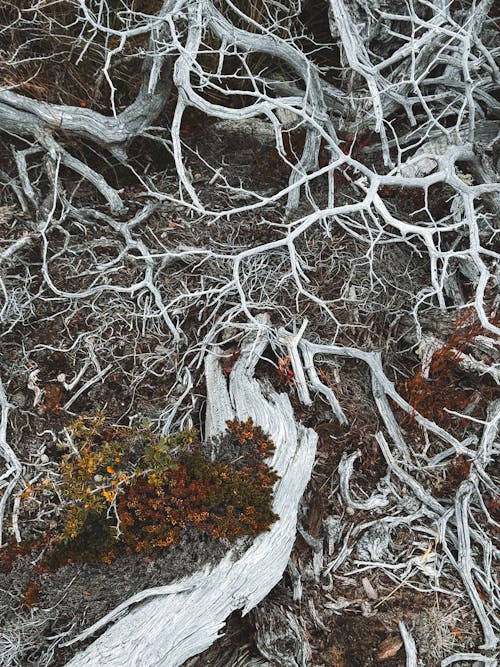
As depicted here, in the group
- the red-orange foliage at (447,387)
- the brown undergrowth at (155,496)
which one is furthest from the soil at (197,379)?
the red-orange foliage at (447,387)

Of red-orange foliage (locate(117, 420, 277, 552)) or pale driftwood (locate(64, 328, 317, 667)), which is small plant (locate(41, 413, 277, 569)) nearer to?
red-orange foliage (locate(117, 420, 277, 552))

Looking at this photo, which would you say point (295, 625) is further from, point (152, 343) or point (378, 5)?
point (378, 5)

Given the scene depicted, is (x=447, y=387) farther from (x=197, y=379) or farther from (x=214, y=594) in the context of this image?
(x=214, y=594)

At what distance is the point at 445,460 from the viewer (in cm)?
437

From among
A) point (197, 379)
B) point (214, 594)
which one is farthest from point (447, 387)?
point (214, 594)

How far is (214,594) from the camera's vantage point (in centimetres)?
347

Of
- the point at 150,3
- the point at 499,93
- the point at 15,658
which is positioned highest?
the point at 150,3

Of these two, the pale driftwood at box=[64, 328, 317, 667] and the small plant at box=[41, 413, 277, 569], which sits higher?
the small plant at box=[41, 413, 277, 569]

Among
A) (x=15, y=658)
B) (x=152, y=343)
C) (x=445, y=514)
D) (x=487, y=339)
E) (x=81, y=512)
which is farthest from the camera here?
(x=152, y=343)

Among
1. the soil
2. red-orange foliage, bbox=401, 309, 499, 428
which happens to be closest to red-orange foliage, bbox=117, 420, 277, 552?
the soil

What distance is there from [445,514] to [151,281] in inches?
111

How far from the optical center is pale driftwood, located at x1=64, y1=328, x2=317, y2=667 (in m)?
3.28

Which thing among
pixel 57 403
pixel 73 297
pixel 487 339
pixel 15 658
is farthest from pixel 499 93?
pixel 15 658

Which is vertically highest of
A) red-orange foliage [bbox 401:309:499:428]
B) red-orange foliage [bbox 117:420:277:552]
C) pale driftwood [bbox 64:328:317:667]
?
red-orange foliage [bbox 117:420:277:552]
